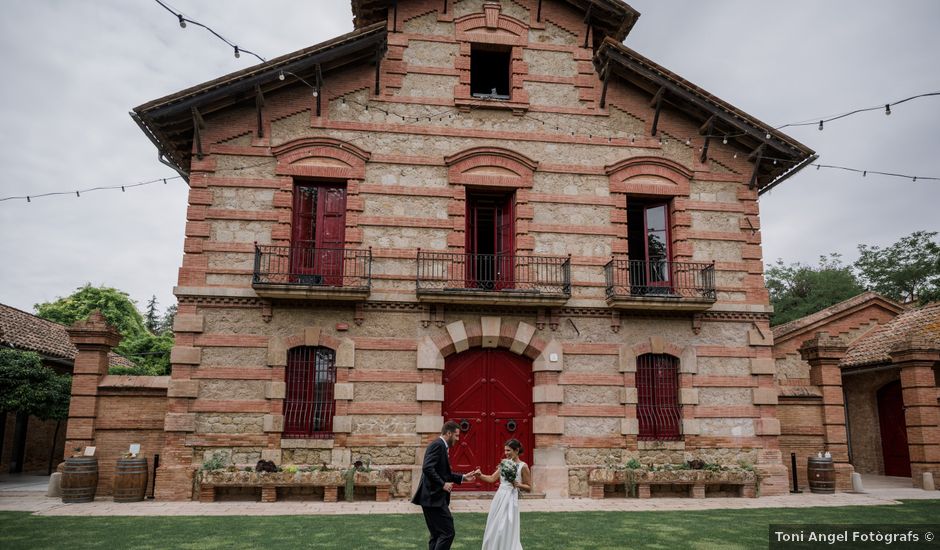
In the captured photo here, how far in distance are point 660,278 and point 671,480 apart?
14.8 ft

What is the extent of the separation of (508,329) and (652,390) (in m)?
3.54

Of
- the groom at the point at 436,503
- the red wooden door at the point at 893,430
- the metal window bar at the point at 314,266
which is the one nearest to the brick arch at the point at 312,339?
the metal window bar at the point at 314,266

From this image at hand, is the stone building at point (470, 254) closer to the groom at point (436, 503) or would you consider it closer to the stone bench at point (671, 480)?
the stone bench at point (671, 480)

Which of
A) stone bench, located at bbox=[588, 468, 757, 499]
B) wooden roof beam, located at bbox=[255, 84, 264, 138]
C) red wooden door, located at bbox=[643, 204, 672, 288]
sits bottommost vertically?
stone bench, located at bbox=[588, 468, 757, 499]

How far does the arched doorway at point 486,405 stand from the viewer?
13703 mm

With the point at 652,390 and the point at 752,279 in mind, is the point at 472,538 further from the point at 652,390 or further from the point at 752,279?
the point at 752,279

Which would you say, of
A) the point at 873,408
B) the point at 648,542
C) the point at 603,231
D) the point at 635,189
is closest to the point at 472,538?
the point at 648,542

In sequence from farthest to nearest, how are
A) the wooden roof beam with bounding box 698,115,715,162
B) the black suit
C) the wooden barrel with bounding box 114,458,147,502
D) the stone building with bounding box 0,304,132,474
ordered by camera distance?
the stone building with bounding box 0,304,132,474
the wooden roof beam with bounding box 698,115,715,162
the wooden barrel with bounding box 114,458,147,502
the black suit

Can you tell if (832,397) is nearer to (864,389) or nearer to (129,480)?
(864,389)

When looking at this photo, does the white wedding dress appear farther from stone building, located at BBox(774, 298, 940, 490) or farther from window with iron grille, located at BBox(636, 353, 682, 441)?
stone building, located at BBox(774, 298, 940, 490)

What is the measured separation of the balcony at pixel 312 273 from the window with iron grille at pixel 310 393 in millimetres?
1340

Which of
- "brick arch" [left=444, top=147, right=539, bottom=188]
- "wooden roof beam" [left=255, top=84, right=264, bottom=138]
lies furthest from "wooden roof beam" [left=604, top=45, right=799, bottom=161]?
"wooden roof beam" [left=255, top=84, right=264, bottom=138]

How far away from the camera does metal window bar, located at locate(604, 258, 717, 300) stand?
14.3 m

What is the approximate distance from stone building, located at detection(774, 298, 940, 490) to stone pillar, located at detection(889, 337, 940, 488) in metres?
0.02
